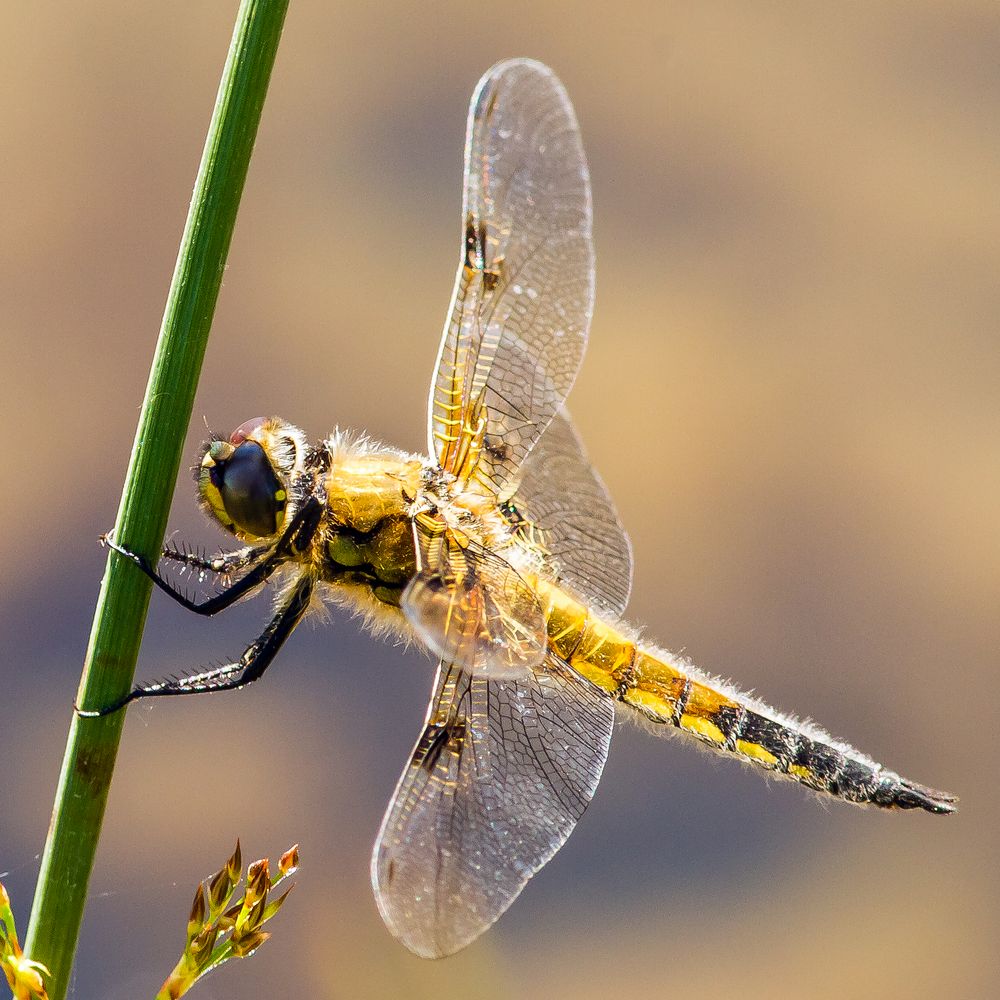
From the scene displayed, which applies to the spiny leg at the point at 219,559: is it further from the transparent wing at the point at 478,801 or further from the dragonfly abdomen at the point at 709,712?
the dragonfly abdomen at the point at 709,712

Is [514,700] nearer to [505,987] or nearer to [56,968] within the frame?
[56,968]

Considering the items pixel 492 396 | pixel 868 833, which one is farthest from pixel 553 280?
pixel 868 833

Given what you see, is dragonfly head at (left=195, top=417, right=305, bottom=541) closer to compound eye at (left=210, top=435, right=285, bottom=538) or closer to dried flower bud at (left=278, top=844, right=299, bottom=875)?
compound eye at (left=210, top=435, right=285, bottom=538)

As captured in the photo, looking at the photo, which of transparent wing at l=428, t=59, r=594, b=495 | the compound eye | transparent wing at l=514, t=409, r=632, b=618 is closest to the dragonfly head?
the compound eye

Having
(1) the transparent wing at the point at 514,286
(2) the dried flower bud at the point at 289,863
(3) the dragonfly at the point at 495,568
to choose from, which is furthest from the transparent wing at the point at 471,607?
Answer: (2) the dried flower bud at the point at 289,863

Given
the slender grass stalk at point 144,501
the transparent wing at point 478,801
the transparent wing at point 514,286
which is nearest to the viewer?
the slender grass stalk at point 144,501

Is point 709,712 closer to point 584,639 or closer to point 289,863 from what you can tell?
point 584,639

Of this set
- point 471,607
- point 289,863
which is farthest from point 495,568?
point 289,863
